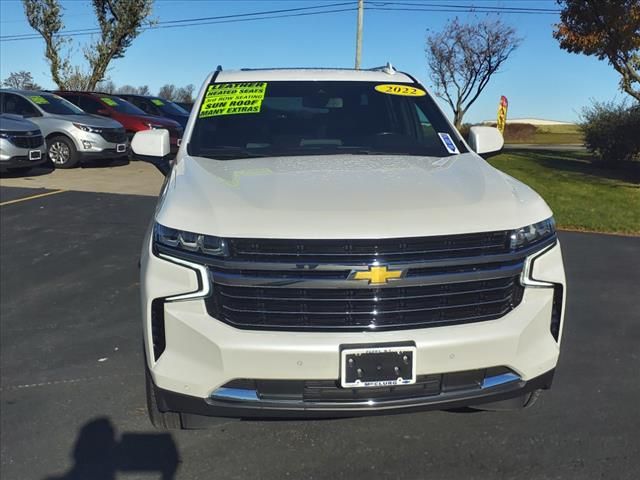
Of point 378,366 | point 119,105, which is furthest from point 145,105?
point 378,366

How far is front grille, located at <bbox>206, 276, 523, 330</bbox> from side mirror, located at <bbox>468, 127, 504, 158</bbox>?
1.79m

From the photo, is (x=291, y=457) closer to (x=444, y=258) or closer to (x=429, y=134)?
(x=444, y=258)

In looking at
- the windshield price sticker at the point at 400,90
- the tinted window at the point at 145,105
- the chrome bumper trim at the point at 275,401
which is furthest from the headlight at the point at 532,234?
the tinted window at the point at 145,105

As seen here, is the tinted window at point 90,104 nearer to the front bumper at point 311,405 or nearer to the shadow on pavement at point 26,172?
the shadow on pavement at point 26,172

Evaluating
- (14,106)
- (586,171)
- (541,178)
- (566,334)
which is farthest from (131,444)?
(586,171)

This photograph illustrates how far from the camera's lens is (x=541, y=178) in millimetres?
13102

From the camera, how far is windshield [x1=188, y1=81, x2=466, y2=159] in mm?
3611

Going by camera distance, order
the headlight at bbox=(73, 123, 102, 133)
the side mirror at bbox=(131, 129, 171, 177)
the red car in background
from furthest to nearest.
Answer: the red car in background, the headlight at bbox=(73, 123, 102, 133), the side mirror at bbox=(131, 129, 171, 177)

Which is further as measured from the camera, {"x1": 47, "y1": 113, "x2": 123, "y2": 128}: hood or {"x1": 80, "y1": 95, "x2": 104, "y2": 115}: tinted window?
{"x1": 80, "y1": 95, "x2": 104, "y2": 115}: tinted window

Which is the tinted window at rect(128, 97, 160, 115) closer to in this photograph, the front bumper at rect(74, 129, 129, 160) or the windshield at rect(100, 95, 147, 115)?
the windshield at rect(100, 95, 147, 115)

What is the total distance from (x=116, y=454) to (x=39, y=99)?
530 inches

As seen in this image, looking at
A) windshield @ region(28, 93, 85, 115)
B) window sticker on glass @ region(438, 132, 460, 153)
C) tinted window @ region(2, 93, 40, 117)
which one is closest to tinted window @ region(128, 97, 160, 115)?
windshield @ region(28, 93, 85, 115)

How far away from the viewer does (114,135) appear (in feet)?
46.4

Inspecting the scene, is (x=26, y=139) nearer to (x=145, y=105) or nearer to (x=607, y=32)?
(x=145, y=105)
